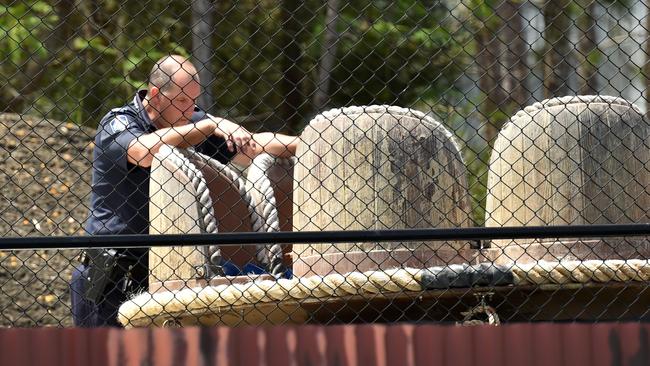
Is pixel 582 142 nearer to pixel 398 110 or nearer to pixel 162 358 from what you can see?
pixel 398 110

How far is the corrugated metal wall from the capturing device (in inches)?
152

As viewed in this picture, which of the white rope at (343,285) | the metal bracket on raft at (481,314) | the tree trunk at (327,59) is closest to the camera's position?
the white rope at (343,285)

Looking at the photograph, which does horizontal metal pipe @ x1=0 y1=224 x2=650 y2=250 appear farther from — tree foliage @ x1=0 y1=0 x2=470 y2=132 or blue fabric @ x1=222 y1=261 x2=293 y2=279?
tree foliage @ x1=0 y1=0 x2=470 y2=132

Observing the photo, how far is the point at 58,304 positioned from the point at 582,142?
3.85m

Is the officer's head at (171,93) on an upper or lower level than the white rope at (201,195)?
upper

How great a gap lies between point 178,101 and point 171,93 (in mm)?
43

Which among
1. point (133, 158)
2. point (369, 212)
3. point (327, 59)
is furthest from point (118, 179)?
point (327, 59)

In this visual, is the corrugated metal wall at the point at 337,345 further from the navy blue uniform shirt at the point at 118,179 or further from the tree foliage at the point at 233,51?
the tree foliage at the point at 233,51

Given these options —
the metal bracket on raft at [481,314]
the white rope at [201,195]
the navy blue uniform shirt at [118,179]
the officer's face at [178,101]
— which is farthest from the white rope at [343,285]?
the officer's face at [178,101]

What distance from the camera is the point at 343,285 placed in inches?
185

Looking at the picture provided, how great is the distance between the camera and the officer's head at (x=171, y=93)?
5441 millimetres

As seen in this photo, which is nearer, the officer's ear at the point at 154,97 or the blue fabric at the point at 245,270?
the blue fabric at the point at 245,270

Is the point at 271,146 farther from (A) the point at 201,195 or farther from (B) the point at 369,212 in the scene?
(B) the point at 369,212

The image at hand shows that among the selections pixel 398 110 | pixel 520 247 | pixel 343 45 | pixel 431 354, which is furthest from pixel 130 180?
pixel 343 45
